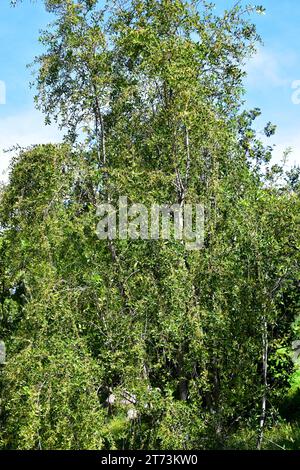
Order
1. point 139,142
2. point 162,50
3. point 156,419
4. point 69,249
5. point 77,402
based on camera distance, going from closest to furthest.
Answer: point 77,402
point 156,419
point 69,249
point 162,50
point 139,142

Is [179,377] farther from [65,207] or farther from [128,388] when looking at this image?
[65,207]

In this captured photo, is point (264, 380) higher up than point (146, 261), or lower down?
lower down

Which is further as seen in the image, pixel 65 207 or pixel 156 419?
pixel 65 207

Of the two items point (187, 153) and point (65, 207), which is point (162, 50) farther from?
point (65, 207)

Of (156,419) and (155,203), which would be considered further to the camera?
(155,203)

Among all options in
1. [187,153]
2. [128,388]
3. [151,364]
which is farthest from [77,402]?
[187,153]

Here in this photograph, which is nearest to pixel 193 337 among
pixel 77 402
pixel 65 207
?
pixel 77 402

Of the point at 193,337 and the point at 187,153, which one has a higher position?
the point at 187,153

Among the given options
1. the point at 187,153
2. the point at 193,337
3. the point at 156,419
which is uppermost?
the point at 187,153

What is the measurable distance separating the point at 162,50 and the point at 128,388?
5140 mm

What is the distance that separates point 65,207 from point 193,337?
8.93 ft

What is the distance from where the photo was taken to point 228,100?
11516 mm

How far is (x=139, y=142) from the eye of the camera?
11031 mm

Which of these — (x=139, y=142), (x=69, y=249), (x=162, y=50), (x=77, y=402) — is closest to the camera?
(x=77, y=402)
